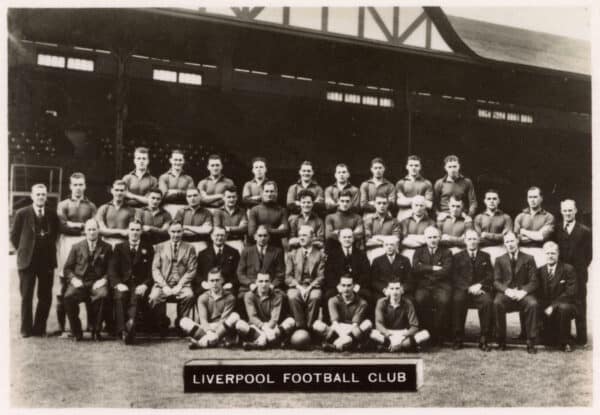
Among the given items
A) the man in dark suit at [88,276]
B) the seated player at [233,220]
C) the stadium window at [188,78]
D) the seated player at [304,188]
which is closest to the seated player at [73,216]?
the man in dark suit at [88,276]

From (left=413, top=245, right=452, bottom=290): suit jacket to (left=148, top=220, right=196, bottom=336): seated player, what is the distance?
64.4 inches

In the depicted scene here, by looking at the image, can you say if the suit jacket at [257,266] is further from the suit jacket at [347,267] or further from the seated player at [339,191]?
the seated player at [339,191]

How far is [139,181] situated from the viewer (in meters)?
4.52

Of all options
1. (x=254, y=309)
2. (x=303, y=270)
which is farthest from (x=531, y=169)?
(x=254, y=309)

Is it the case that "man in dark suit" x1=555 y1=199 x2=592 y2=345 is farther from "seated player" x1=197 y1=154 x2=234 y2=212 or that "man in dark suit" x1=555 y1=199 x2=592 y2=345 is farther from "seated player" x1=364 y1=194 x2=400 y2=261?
"seated player" x1=197 y1=154 x2=234 y2=212

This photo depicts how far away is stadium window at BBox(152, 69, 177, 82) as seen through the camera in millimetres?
4871

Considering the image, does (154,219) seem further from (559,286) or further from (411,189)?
(559,286)

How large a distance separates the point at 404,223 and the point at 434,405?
1.40m

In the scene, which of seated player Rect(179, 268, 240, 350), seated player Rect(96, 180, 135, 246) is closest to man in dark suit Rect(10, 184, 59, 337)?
seated player Rect(96, 180, 135, 246)

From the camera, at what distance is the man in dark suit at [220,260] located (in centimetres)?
421

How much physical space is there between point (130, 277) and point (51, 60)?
196cm

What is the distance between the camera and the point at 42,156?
173 inches

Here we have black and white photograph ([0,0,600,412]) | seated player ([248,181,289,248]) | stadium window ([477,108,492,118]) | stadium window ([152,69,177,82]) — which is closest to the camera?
black and white photograph ([0,0,600,412])

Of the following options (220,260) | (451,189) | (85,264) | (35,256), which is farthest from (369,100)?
(35,256)
